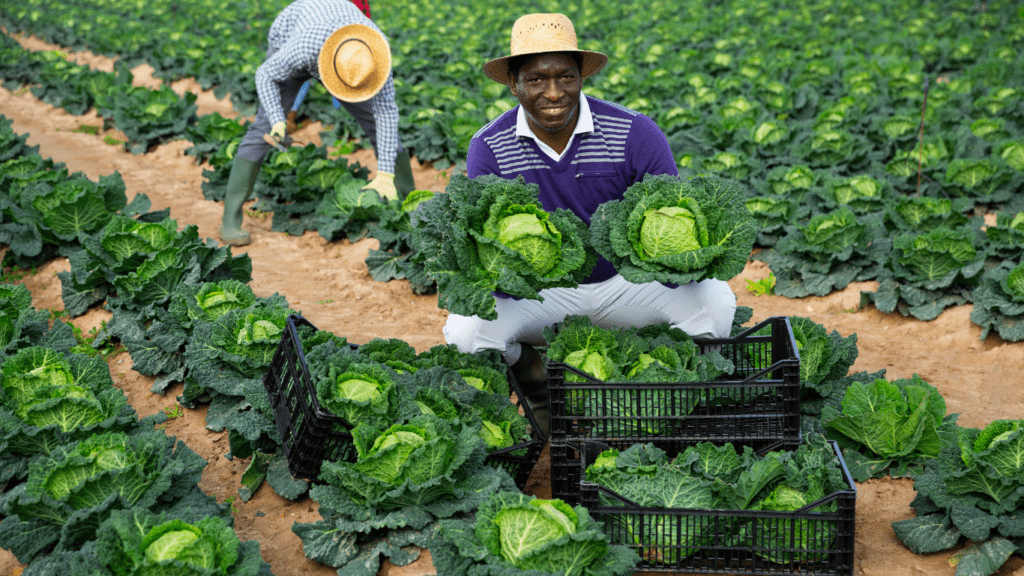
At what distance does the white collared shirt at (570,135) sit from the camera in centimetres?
389

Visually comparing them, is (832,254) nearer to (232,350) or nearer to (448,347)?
(448,347)

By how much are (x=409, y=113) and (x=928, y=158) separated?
611 centimetres

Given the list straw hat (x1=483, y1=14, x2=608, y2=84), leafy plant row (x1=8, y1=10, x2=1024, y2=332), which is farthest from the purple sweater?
leafy plant row (x1=8, y1=10, x2=1024, y2=332)

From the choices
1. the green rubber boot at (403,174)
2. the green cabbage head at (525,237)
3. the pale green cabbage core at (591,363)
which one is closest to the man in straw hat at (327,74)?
the green rubber boot at (403,174)

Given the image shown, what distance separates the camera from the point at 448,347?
3922 millimetres

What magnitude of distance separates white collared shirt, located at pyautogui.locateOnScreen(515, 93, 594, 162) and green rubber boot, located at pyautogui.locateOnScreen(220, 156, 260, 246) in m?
3.60

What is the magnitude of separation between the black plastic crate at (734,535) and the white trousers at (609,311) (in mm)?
1143

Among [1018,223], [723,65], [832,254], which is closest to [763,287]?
[832,254]

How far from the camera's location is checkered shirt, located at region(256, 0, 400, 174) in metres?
6.26

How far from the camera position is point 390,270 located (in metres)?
6.52

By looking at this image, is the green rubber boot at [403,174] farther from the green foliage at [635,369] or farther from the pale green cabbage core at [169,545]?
the pale green cabbage core at [169,545]

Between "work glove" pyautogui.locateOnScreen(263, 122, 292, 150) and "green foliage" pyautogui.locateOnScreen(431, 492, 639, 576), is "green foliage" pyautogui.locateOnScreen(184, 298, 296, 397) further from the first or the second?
"work glove" pyautogui.locateOnScreen(263, 122, 292, 150)

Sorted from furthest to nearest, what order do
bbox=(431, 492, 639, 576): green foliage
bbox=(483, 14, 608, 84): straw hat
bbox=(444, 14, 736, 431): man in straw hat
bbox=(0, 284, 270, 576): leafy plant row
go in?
bbox=(444, 14, 736, 431): man in straw hat → bbox=(483, 14, 608, 84): straw hat → bbox=(0, 284, 270, 576): leafy plant row → bbox=(431, 492, 639, 576): green foliage

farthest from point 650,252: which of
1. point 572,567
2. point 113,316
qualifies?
point 113,316
